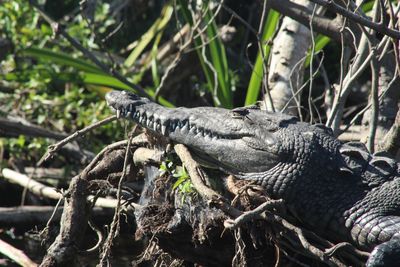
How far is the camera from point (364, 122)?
18.4 feet

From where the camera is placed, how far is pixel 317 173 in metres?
3.28

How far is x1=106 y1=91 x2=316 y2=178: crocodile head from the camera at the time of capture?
3.36 meters

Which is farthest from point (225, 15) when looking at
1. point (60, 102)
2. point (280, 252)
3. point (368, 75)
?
point (280, 252)

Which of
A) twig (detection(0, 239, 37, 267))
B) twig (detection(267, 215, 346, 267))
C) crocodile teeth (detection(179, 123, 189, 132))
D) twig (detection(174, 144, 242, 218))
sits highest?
crocodile teeth (detection(179, 123, 189, 132))

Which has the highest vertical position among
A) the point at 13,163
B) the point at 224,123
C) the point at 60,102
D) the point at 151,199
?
the point at 224,123

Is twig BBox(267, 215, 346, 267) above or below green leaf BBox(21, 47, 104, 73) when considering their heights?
above

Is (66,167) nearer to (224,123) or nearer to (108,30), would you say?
(108,30)

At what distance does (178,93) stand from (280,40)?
2.55 metres

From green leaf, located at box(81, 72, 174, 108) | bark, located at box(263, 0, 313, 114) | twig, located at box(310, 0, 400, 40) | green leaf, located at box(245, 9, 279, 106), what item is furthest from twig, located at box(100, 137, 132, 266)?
green leaf, located at box(81, 72, 174, 108)

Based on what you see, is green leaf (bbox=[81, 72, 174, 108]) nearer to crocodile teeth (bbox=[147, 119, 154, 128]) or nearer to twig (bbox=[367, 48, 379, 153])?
twig (bbox=[367, 48, 379, 153])

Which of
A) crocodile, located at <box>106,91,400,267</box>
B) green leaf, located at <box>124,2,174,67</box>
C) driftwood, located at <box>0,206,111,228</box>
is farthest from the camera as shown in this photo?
green leaf, located at <box>124,2,174,67</box>

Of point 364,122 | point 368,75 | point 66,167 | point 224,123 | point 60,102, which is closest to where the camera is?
point 224,123

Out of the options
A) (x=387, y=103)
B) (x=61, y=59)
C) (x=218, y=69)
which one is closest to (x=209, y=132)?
(x=387, y=103)

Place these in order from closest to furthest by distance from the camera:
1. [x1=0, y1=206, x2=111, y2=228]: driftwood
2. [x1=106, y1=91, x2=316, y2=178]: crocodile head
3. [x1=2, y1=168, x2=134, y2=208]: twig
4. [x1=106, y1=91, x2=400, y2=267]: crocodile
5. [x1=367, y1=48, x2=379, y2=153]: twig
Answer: [x1=106, y1=91, x2=400, y2=267]: crocodile → [x1=106, y1=91, x2=316, y2=178]: crocodile head → [x1=367, y1=48, x2=379, y2=153]: twig → [x1=0, y1=206, x2=111, y2=228]: driftwood → [x1=2, y1=168, x2=134, y2=208]: twig
